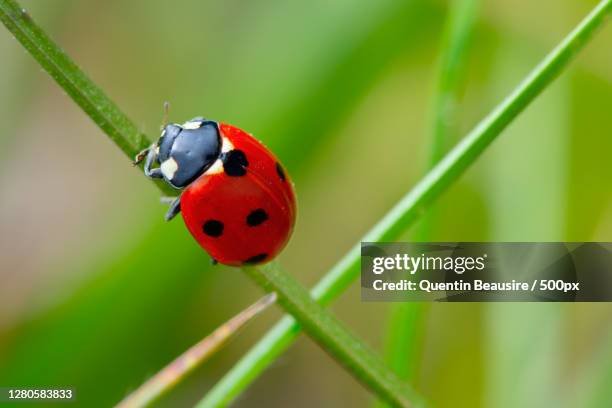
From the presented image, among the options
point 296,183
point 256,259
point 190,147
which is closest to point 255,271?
point 256,259

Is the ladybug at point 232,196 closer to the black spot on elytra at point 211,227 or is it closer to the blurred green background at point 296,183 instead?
the black spot on elytra at point 211,227

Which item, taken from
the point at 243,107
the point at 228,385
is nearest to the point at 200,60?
the point at 243,107

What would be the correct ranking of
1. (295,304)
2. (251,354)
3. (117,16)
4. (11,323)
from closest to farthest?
(295,304) → (251,354) → (11,323) → (117,16)

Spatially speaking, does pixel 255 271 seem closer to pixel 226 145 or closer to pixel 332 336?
pixel 332 336

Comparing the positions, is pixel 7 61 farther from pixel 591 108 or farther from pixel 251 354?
pixel 591 108

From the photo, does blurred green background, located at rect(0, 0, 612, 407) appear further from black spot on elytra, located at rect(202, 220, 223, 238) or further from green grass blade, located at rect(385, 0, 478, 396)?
black spot on elytra, located at rect(202, 220, 223, 238)

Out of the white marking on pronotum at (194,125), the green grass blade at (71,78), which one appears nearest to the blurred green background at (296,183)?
the white marking on pronotum at (194,125)
